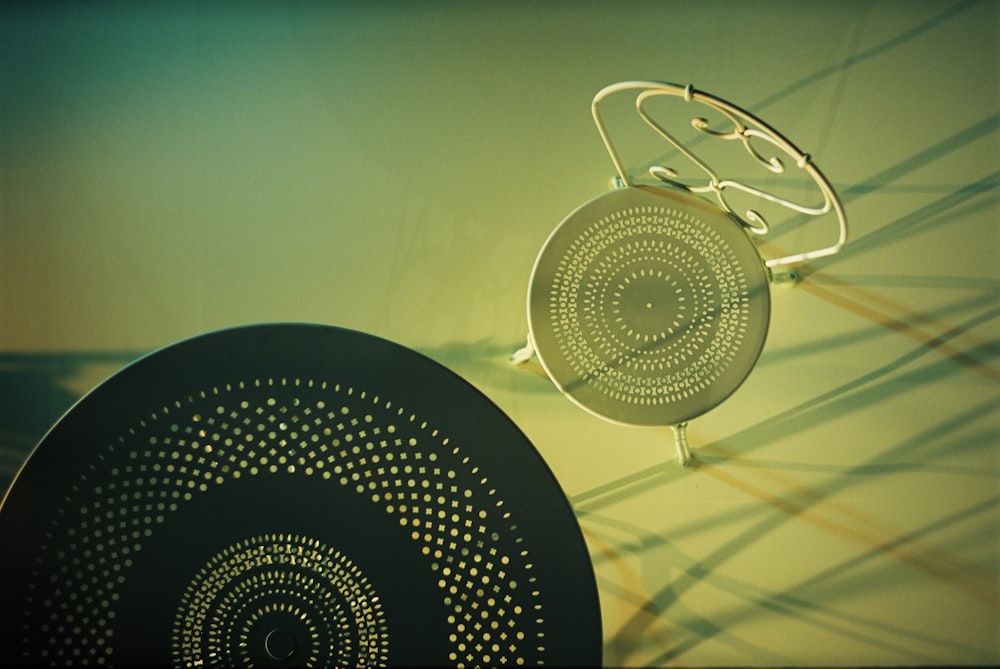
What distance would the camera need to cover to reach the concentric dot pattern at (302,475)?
1.99 feet

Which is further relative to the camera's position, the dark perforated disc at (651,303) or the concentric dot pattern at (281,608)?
the dark perforated disc at (651,303)

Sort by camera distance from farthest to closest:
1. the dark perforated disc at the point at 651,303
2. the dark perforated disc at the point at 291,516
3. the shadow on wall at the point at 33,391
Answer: the shadow on wall at the point at 33,391 → the dark perforated disc at the point at 651,303 → the dark perforated disc at the point at 291,516

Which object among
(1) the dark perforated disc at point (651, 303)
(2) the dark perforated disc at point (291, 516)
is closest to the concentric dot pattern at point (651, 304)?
(1) the dark perforated disc at point (651, 303)

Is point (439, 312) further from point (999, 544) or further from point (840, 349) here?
point (999, 544)

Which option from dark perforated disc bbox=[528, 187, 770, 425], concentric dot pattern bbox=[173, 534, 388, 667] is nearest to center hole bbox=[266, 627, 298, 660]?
concentric dot pattern bbox=[173, 534, 388, 667]

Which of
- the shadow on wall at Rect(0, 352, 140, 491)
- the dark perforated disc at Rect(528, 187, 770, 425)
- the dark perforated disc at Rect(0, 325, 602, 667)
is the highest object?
the dark perforated disc at Rect(528, 187, 770, 425)

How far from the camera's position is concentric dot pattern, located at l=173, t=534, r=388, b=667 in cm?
62

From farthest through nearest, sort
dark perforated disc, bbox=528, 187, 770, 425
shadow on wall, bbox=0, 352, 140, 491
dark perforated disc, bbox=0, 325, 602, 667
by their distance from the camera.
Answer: shadow on wall, bbox=0, 352, 140, 491 < dark perforated disc, bbox=528, 187, 770, 425 < dark perforated disc, bbox=0, 325, 602, 667

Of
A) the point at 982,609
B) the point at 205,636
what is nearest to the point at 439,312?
the point at 205,636

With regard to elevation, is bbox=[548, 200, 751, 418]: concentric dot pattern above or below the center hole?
above

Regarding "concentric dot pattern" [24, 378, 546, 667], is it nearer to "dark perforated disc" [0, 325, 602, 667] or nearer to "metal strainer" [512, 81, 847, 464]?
"dark perforated disc" [0, 325, 602, 667]

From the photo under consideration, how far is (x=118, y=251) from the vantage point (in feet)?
5.53

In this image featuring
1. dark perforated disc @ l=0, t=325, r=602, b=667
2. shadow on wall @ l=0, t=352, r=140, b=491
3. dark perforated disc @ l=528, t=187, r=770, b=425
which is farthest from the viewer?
shadow on wall @ l=0, t=352, r=140, b=491

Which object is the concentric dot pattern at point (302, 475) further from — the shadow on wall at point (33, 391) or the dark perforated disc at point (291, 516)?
the shadow on wall at point (33, 391)
